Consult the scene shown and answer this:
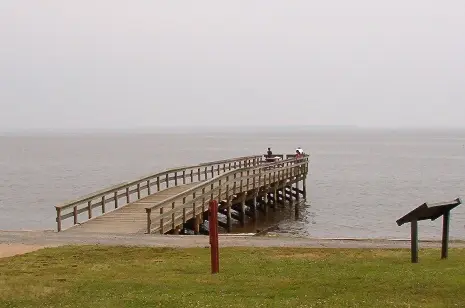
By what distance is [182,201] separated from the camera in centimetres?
2500

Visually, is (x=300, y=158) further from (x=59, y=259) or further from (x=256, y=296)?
(x=256, y=296)

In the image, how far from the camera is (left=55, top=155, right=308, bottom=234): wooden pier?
65.8ft

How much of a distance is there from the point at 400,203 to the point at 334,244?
30.6 meters

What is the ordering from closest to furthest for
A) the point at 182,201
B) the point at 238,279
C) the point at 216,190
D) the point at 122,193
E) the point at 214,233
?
the point at 238,279 < the point at 214,233 < the point at 182,201 < the point at 216,190 < the point at 122,193

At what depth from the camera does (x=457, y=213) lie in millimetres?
37312

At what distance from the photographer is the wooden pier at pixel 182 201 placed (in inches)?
789

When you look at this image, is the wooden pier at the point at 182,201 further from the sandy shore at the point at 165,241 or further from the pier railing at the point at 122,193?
the sandy shore at the point at 165,241

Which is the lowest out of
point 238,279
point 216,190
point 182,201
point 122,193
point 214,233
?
point 122,193

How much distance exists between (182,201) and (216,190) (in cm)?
266

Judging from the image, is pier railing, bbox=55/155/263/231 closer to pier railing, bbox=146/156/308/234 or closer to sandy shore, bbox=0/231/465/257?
sandy shore, bbox=0/231/465/257

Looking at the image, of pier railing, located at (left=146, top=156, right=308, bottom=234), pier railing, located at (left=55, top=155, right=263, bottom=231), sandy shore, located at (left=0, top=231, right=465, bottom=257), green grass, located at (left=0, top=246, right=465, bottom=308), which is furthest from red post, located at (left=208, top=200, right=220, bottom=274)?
pier railing, located at (left=55, top=155, right=263, bottom=231)

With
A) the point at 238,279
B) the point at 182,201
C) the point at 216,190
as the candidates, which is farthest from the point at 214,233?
the point at 216,190

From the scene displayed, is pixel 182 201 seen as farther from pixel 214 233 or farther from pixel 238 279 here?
pixel 238 279

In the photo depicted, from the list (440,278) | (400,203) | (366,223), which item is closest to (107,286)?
(440,278)
